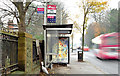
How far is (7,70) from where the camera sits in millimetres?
3307

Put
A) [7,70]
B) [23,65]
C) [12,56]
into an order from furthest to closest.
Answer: [23,65], [12,56], [7,70]

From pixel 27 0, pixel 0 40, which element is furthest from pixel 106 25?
pixel 27 0

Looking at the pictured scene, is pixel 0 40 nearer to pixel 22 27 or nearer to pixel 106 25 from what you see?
pixel 106 25

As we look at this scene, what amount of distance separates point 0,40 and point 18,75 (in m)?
1.11

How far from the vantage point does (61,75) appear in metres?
6.86

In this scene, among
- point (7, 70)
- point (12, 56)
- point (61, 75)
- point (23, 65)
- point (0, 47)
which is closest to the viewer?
point (0, 47)

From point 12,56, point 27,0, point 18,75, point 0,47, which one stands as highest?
point 27,0

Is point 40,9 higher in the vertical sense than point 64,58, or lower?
higher

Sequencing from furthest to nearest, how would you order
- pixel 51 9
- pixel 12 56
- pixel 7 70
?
pixel 51 9 → pixel 12 56 → pixel 7 70

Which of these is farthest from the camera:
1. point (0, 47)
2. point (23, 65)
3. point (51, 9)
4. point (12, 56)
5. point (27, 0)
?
point (27, 0)

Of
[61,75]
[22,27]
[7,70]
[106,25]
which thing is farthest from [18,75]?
[22,27]

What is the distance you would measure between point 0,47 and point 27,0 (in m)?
9.49

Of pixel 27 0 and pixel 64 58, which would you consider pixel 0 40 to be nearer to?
pixel 64 58

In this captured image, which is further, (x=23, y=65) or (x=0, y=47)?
(x=23, y=65)
